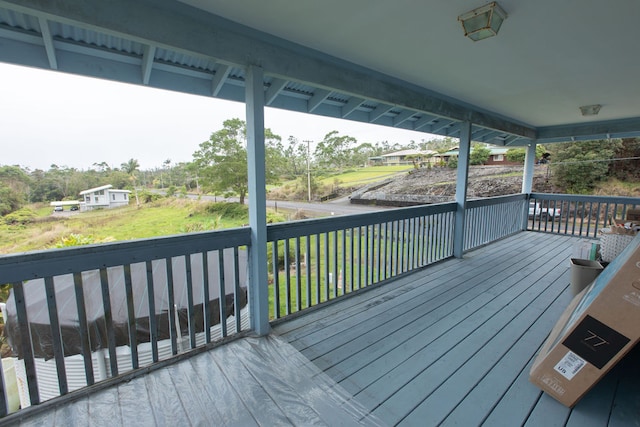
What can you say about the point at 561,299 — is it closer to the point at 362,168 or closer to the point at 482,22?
the point at 482,22

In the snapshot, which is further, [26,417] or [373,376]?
[373,376]

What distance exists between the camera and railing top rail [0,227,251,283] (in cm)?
149

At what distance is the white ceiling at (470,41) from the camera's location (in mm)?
1745

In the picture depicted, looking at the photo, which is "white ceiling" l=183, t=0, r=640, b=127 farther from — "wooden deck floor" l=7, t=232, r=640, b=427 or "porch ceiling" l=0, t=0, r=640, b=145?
"wooden deck floor" l=7, t=232, r=640, b=427

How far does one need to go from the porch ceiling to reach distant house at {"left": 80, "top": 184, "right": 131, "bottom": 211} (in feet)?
21.4

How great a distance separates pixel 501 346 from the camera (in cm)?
218

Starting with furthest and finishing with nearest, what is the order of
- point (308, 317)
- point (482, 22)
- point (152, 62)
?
point (308, 317) → point (152, 62) → point (482, 22)

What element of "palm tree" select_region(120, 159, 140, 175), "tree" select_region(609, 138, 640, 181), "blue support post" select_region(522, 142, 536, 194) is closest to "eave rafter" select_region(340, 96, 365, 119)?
"blue support post" select_region(522, 142, 536, 194)

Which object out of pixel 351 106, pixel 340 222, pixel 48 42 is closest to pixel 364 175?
pixel 351 106

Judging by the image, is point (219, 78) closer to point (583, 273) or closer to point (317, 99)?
point (317, 99)

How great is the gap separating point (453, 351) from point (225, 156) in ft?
38.7

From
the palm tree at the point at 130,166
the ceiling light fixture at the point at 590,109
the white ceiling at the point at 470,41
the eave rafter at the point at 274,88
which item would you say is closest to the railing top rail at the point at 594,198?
the ceiling light fixture at the point at 590,109

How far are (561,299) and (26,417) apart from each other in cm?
438

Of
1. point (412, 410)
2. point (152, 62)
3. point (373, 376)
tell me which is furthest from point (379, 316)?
point (152, 62)
